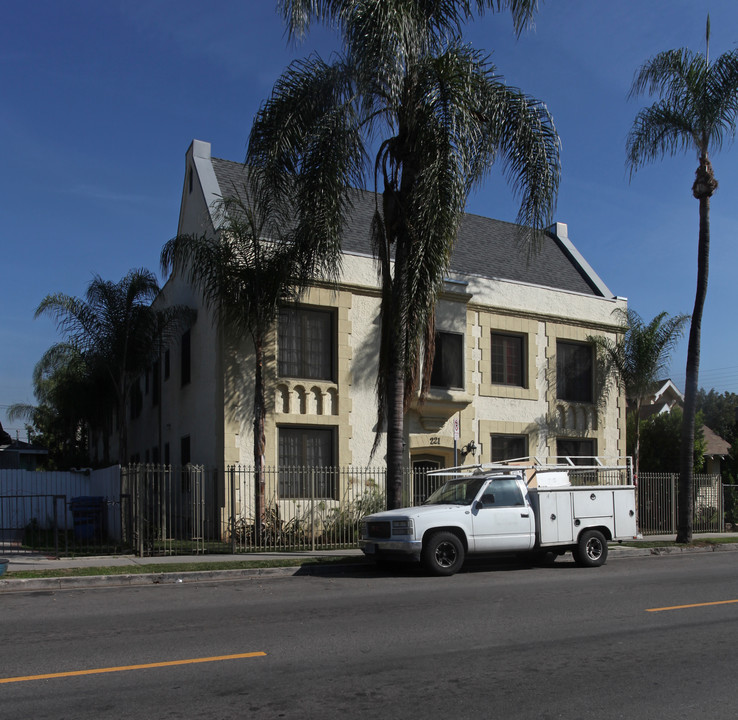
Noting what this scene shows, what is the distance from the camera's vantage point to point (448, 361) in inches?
866

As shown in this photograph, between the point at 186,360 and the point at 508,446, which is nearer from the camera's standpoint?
the point at 186,360

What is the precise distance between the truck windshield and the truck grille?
4.18 feet

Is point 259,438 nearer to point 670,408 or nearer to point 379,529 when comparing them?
point 379,529

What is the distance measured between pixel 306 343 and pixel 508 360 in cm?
666

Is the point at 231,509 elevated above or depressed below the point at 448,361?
below

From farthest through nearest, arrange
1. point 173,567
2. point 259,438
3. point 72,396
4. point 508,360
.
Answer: point 72,396 → point 508,360 → point 259,438 → point 173,567

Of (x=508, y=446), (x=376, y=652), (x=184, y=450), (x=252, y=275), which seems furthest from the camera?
(x=508, y=446)

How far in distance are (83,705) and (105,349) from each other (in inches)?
671

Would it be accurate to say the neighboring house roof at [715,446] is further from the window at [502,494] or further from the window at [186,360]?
the window at [186,360]

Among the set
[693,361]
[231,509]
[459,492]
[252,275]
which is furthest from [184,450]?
[693,361]

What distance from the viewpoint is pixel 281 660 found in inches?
275

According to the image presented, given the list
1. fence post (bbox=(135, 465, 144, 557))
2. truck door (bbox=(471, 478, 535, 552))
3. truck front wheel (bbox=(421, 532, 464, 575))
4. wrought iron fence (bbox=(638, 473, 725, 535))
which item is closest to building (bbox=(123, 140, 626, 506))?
wrought iron fence (bbox=(638, 473, 725, 535))

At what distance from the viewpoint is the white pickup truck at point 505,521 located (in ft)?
43.8

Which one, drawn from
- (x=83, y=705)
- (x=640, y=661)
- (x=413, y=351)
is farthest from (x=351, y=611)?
(x=413, y=351)
